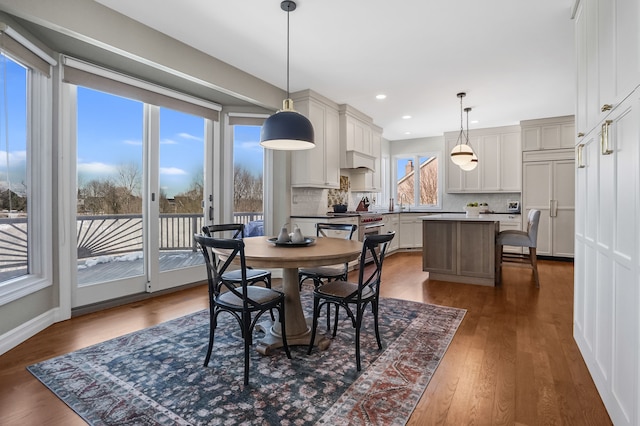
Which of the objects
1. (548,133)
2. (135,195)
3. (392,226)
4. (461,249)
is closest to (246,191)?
(135,195)

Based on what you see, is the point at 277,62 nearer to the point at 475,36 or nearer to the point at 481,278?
the point at 475,36

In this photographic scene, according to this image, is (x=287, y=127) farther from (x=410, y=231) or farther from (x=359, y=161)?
(x=410, y=231)

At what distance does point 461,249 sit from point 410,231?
280cm

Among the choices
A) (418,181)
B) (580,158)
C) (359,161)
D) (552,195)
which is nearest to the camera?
(580,158)

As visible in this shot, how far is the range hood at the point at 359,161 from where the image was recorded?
214 inches

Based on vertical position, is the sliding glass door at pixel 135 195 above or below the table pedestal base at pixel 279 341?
above

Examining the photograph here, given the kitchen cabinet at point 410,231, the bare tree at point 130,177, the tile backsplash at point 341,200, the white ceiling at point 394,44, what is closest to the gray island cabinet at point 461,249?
the tile backsplash at point 341,200

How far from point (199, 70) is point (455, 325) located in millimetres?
3424

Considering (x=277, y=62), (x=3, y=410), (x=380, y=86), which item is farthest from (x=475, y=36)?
(x=3, y=410)

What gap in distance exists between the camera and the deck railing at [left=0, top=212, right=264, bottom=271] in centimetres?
259

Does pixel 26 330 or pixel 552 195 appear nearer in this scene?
pixel 26 330

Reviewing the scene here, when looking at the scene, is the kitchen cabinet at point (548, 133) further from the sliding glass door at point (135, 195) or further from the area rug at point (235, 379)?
the sliding glass door at point (135, 195)

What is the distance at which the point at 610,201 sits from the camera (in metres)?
1.68

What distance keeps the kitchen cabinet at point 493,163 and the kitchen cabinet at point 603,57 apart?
14.2 ft
